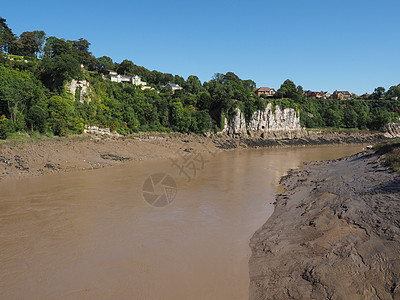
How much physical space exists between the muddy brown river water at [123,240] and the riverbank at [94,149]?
10.2ft

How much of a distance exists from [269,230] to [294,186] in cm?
724

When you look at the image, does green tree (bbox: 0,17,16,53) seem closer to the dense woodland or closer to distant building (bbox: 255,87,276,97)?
the dense woodland

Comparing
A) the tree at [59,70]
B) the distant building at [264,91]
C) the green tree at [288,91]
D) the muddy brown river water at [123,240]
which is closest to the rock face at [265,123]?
the green tree at [288,91]

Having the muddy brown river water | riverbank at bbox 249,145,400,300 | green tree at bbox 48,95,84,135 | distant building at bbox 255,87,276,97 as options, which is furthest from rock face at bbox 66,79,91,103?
distant building at bbox 255,87,276,97

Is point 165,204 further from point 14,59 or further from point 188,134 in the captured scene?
point 14,59

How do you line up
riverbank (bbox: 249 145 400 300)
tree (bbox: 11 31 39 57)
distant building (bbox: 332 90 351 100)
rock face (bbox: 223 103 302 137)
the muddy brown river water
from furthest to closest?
distant building (bbox: 332 90 351 100)
rock face (bbox: 223 103 302 137)
tree (bbox: 11 31 39 57)
the muddy brown river water
riverbank (bbox: 249 145 400 300)

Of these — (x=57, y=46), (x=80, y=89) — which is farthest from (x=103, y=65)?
(x=80, y=89)

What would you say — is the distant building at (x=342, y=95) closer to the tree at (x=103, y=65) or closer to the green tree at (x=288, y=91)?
the green tree at (x=288, y=91)

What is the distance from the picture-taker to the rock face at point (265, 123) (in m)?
48.2

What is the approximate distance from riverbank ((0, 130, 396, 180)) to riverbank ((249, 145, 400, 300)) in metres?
17.3

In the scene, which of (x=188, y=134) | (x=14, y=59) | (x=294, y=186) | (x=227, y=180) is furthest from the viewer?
(x=188, y=134)

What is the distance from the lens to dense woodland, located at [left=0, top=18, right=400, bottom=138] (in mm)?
26656

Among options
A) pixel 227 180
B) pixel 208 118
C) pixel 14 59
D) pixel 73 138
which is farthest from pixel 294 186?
pixel 14 59

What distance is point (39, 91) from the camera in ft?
90.9
